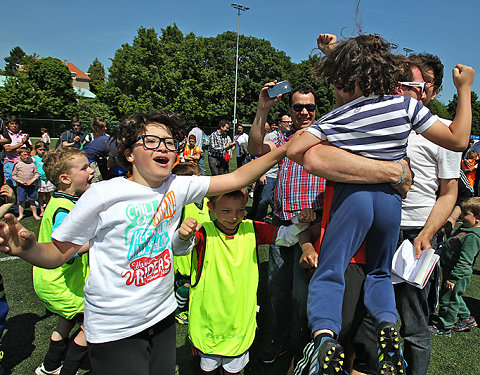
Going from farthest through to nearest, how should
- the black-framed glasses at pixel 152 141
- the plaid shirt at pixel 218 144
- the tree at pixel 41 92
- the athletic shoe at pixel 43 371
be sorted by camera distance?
the tree at pixel 41 92
the plaid shirt at pixel 218 144
the athletic shoe at pixel 43 371
the black-framed glasses at pixel 152 141

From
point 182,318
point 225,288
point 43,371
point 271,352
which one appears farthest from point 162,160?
point 182,318

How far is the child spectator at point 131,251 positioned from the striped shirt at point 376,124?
46cm

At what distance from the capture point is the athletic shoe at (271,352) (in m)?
3.20

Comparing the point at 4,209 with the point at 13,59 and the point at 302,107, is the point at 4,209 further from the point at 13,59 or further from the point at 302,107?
the point at 13,59

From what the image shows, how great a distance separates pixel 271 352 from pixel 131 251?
2041 mm

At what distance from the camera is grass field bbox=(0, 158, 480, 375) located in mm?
3184

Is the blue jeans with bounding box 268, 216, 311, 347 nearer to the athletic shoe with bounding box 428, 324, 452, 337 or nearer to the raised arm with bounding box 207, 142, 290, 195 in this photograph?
the raised arm with bounding box 207, 142, 290, 195

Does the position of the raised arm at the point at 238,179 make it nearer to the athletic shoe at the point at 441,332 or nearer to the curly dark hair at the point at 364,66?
the curly dark hair at the point at 364,66

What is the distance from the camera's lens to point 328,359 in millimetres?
1540

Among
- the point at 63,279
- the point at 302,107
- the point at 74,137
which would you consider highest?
Answer: the point at 302,107

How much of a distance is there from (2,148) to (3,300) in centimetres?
656

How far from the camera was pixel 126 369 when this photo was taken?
1869mm

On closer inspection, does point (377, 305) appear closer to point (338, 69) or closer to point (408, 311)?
point (408, 311)

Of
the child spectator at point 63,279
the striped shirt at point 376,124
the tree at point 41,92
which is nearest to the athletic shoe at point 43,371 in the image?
the child spectator at point 63,279
